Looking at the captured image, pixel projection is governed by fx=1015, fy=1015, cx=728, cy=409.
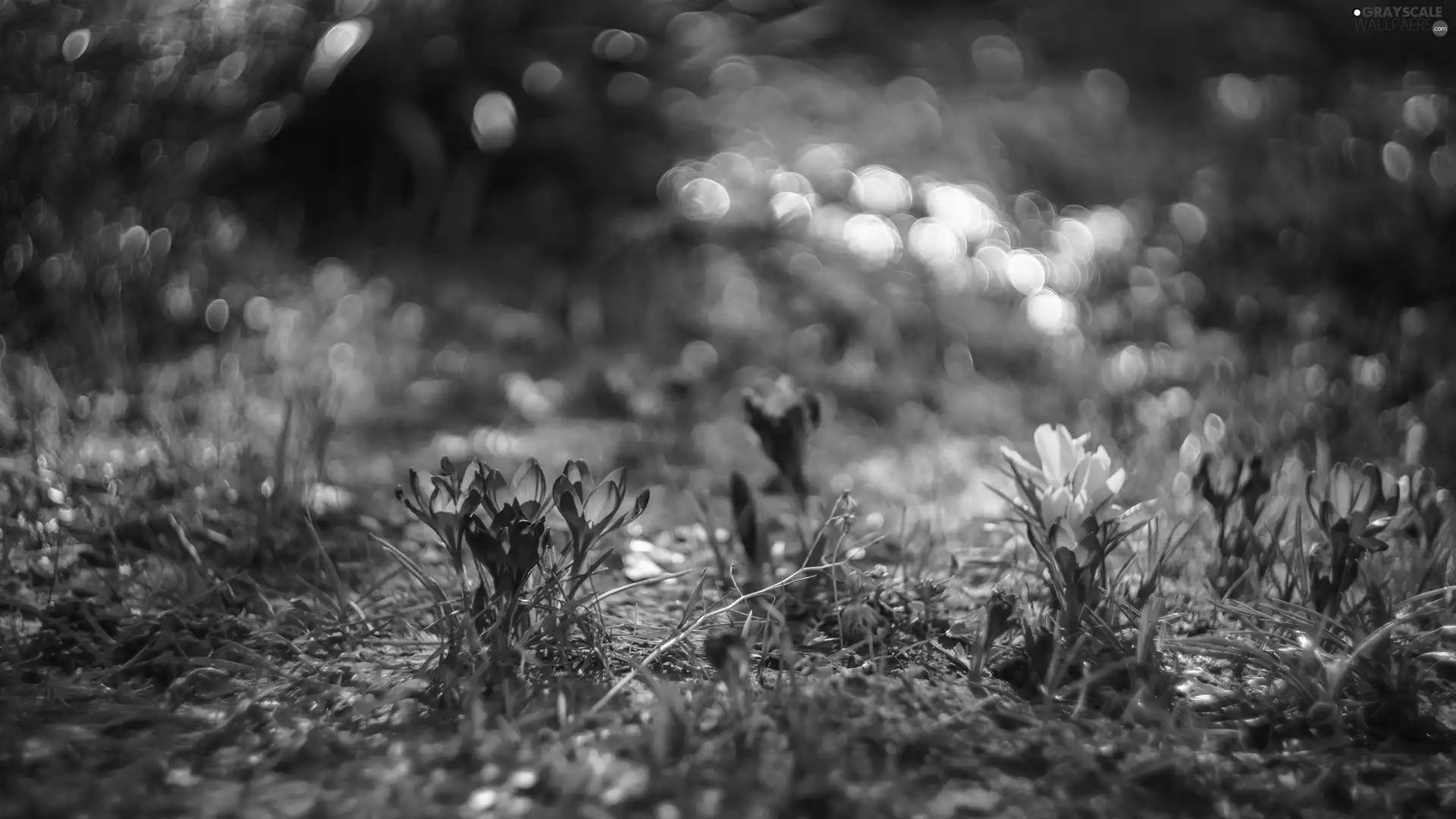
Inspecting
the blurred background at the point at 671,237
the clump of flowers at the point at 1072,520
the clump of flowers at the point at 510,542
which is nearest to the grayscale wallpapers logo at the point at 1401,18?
the blurred background at the point at 671,237

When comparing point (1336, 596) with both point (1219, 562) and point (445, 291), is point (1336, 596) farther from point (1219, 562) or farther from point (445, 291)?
point (445, 291)

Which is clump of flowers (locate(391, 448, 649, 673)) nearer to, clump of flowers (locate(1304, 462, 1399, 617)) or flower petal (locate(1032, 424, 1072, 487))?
flower petal (locate(1032, 424, 1072, 487))

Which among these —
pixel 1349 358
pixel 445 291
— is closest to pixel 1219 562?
pixel 1349 358

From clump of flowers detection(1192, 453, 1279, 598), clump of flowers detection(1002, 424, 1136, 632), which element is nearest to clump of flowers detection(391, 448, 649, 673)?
clump of flowers detection(1002, 424, 1136, 632)

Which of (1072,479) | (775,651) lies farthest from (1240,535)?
(775,651)

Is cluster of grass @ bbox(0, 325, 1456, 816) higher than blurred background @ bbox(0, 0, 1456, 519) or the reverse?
the reverse
